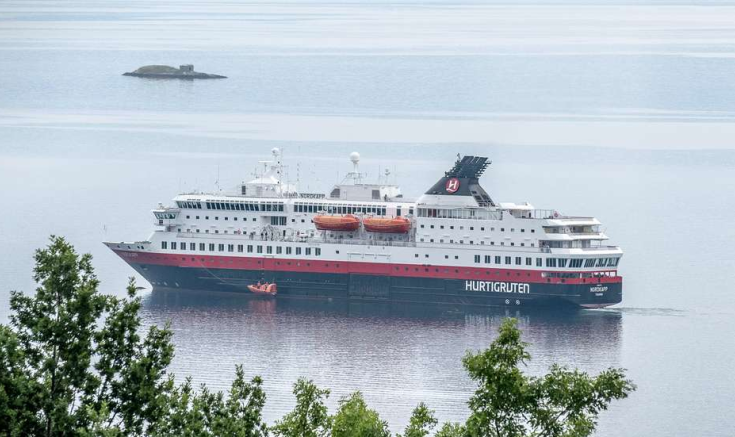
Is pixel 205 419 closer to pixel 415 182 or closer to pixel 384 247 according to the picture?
pixel 384 247

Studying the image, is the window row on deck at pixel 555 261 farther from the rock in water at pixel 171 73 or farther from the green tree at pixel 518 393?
the rock in water at pixel 171 73

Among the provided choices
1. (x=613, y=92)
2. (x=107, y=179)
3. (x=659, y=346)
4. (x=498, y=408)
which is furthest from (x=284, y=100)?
(x=498, y=408)

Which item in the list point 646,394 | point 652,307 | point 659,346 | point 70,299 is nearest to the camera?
point 70,299

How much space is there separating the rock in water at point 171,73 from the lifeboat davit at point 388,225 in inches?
4661

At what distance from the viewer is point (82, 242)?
81.1 meters

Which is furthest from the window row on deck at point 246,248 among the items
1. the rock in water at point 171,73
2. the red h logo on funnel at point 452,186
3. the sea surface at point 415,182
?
the rock in water at point 171,73

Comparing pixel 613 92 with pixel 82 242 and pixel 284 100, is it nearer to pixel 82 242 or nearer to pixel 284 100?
pixel 284 100

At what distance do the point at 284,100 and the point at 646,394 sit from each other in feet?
383

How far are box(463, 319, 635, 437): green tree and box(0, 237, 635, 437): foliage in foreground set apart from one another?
0.02m

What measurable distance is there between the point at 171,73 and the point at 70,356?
528 ft

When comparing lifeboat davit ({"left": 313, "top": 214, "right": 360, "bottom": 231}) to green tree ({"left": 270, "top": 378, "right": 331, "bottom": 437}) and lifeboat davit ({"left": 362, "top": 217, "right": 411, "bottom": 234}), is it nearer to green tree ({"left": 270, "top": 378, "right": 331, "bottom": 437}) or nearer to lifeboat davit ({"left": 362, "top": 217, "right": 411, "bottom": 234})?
lifeboat davit ({"left": 362, "top": 217, "right": 411, "bottom": 234})

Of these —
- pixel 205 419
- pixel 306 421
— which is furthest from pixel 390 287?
pixel 205 419

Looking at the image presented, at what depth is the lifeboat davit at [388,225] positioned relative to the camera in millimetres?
69562

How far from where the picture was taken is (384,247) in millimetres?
69625
